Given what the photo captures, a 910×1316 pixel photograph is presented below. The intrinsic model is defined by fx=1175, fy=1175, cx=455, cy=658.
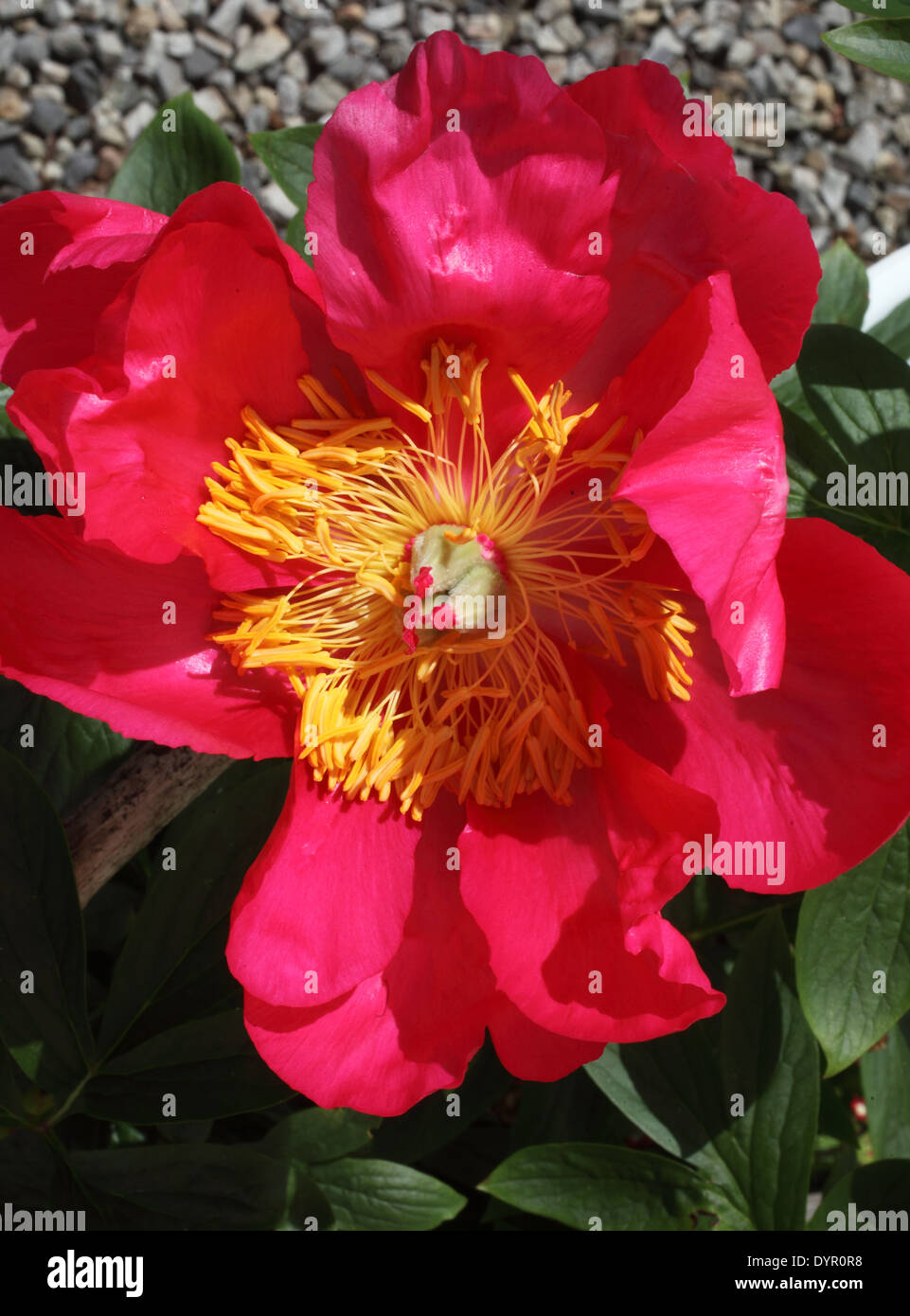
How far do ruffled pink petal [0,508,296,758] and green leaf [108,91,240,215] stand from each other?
52cm

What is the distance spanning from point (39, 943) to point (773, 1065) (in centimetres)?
72

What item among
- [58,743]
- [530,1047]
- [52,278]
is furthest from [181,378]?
[530,1047]

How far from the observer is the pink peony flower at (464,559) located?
0.83 metres

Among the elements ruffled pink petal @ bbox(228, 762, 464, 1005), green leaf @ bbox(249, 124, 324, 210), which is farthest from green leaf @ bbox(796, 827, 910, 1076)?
green leaf @ bbox(249, 124, 324, 210)

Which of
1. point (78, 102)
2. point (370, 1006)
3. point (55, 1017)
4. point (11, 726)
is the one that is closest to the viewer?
point (370, 1006)

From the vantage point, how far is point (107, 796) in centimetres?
101

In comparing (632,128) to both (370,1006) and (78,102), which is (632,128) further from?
(78,102)

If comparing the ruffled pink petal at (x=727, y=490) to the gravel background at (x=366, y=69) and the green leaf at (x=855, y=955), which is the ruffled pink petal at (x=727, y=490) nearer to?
the green leaf at (x=855, y=955)

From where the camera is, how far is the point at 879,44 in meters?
1.01

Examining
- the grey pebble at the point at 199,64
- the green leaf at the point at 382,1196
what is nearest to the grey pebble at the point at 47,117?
the grey pebble at the point at 199,64

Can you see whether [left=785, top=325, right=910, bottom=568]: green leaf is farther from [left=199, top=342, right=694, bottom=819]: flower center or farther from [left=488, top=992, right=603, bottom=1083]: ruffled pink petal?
[left=488, top=992, right=603, bottom=1083]: ruffled pink petal

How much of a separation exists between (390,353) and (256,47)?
6.67 ft
